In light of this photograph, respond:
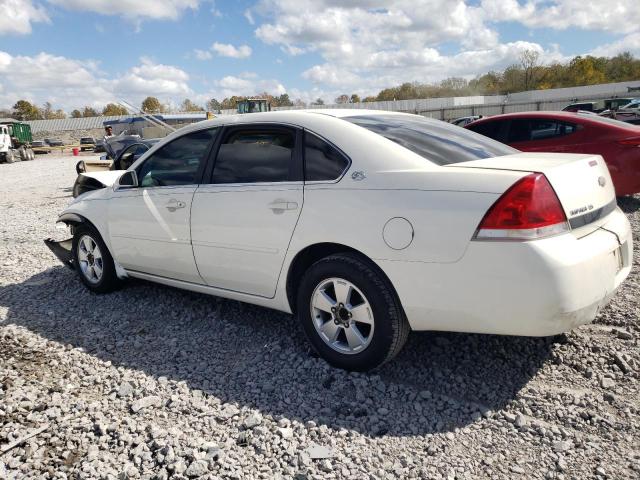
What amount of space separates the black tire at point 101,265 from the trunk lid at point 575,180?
3.47 metres

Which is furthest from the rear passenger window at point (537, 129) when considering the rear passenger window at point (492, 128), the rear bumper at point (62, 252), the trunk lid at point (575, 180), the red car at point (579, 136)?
the rear bumper at point (62, 252)

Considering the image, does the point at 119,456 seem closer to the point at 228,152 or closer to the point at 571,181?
the point at 228,152

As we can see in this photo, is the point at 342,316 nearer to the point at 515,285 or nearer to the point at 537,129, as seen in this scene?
the point at 515,285

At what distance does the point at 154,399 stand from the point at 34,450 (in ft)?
2.21

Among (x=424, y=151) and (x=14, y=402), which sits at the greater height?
(x=424, y=151)

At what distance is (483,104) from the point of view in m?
58.2

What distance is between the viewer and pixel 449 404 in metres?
2.92

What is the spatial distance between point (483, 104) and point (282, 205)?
60.0 meters

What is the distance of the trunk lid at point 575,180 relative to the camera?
106 inches

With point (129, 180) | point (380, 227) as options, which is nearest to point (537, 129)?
point (380, 227)

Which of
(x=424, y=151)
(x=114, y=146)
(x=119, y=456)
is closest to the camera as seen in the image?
(x=119, y=456)

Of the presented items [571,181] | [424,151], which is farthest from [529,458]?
[424,151]

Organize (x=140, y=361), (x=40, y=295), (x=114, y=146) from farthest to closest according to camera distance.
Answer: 1. (x=114, y=146)
2. (x=40, y=295)
3. (x=140, y=361)

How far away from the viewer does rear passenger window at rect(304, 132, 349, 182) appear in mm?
3135
